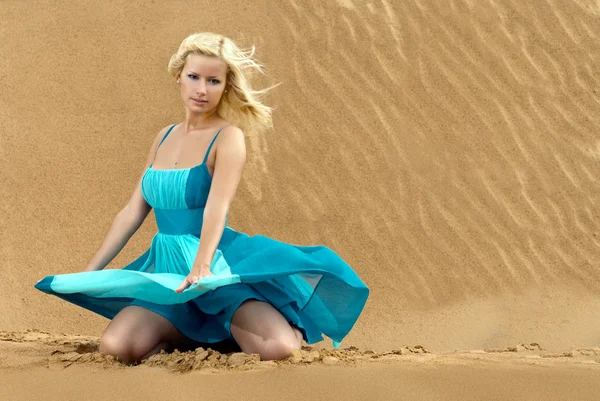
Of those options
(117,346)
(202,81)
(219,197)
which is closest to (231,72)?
(202,81)

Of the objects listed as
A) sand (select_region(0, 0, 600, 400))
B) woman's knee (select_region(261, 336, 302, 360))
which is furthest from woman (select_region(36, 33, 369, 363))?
sand (select_region(0, 0, 600, 400))

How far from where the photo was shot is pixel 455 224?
21.4 ft

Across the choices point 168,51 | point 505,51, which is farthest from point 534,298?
point 168,51

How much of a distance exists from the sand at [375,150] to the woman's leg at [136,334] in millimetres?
2322

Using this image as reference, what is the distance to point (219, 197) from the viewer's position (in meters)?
3.32

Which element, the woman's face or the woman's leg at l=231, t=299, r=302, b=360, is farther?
the woman's face

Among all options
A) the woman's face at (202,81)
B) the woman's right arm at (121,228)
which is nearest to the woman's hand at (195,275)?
the woman's right arm at (121,228)

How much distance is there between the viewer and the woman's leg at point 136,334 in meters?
3.23

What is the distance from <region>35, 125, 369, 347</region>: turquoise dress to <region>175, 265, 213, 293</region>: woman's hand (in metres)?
0.03

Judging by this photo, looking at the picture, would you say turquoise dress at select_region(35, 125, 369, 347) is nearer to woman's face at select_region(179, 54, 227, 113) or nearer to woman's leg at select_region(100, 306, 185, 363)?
woman's leg at select_region(100, 306, 185, 363)

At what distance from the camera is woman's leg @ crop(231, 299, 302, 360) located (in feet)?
10.5

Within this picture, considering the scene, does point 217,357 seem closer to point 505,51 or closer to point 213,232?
point 213,232

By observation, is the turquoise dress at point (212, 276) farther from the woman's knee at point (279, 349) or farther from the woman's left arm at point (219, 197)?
the woman's knee at point (279, 349)

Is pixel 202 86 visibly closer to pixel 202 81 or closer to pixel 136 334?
pixel 202 81
